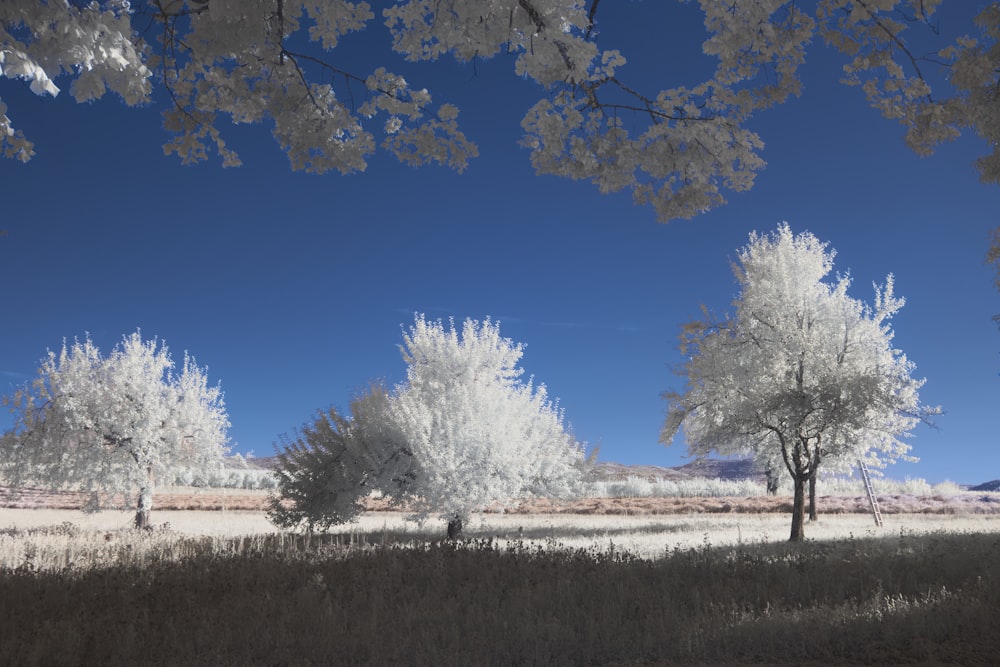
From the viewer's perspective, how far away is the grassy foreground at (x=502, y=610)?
19.8 feet

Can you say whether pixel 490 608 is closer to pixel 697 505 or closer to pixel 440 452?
pixel 440 452

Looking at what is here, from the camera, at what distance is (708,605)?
296 inches

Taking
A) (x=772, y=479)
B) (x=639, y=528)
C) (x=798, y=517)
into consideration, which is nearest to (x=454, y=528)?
(x=639, y=528)

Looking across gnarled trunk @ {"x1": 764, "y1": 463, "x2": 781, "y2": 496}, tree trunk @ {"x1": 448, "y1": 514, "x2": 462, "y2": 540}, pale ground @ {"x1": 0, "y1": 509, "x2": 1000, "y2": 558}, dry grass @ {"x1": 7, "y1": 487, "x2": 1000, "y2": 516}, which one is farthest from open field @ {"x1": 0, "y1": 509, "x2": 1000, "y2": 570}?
gnarled trunk @ {"x1": 764, "y1": 463, "x2": 781, "y2": 496}

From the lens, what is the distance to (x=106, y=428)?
81.4 feet

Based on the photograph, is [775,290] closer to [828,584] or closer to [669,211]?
[828,584]

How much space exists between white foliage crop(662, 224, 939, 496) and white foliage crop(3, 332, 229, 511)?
63.6 ft

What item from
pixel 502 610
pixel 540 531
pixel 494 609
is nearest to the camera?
pixel 502 610

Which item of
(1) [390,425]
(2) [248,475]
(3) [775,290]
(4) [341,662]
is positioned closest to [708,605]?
(4) [341,662]

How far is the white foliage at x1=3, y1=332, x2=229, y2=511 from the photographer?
80.3 ft

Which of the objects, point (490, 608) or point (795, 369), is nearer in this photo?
point (490, 608)

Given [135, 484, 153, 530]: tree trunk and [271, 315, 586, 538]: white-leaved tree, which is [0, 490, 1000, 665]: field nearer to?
[271, 315, 586, 538]: white-leaved tree

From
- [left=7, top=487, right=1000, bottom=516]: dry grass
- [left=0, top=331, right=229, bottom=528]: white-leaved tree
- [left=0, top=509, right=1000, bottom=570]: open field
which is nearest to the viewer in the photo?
[left=0, top=509, right=1000, bottom=570]: open field

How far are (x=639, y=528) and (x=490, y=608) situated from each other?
55.8 feet
